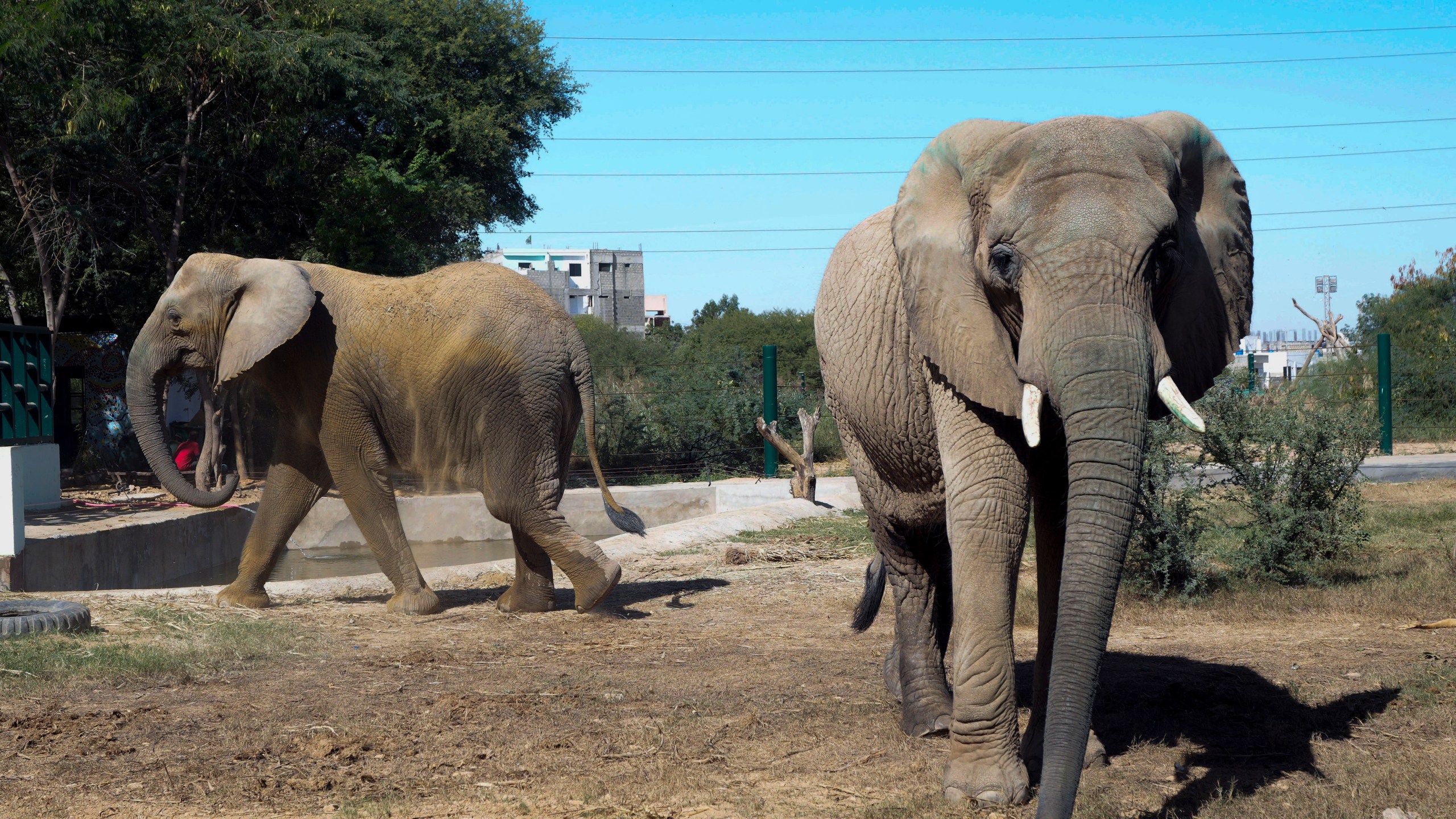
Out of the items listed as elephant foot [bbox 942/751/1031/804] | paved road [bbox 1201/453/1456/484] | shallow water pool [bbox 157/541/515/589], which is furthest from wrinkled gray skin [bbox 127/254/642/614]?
paved road [bbox 1201/453/1456/484]

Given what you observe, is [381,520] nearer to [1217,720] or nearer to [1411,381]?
[1217,720]

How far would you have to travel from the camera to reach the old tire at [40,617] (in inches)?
270

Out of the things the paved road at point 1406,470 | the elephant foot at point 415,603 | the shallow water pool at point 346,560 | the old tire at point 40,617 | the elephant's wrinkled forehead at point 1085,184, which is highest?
the elephant's wrinkled forehead at point 1085,184

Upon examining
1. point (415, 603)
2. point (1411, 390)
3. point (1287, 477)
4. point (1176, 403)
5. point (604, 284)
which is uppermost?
point (604, 284)

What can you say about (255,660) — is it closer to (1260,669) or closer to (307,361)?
(307,361)

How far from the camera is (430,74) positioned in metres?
21.7

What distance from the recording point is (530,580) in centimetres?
865

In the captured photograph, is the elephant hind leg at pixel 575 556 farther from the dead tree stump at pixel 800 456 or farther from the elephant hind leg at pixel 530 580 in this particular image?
the dead tree stump at pixel 800 456

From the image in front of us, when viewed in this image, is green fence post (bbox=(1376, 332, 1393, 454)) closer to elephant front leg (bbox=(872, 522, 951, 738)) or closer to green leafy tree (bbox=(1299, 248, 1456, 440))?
green leafy tree (bbox=(1299, 248, 1456, 440))

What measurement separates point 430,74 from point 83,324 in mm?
7265

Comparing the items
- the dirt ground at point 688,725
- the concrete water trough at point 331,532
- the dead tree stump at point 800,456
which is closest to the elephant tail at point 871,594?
the dirt ground at point 688,725

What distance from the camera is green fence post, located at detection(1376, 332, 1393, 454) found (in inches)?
739

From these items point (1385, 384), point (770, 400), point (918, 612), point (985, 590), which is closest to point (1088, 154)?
point (985, 590)

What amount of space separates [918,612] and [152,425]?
19.3 feet
